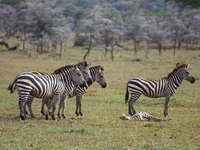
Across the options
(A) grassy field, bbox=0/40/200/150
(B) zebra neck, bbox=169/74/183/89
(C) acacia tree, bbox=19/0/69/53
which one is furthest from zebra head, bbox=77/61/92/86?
(C) acacia tree, bbox=19/0/69/53

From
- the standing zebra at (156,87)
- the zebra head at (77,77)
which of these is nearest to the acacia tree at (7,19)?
the standing zebra at (156,87)

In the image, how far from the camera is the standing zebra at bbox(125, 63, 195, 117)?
1116 centimetres

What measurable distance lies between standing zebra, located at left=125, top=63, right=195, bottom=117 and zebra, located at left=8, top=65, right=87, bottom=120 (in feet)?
5.74

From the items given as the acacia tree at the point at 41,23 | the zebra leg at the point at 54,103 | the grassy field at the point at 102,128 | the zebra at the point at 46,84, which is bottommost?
the grassy field at the point at 102,128

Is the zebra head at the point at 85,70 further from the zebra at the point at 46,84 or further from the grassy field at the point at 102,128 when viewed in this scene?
the grassy field at the point at 102,128

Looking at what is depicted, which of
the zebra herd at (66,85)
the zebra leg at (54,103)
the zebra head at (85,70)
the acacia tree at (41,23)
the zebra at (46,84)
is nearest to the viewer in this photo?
the zebra at (46,84)

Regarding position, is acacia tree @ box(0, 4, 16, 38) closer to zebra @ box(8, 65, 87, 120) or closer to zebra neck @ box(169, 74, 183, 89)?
zebra neck @ box(169, 74, 183, 89)

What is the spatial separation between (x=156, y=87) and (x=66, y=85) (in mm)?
3143

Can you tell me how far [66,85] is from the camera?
10.2m

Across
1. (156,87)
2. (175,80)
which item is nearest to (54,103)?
(156,87)

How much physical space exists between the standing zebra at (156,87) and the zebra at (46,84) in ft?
5.74

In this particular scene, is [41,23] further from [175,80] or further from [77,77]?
[77,77]

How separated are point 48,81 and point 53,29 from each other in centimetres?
3143

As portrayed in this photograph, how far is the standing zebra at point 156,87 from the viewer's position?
11.2 meters
